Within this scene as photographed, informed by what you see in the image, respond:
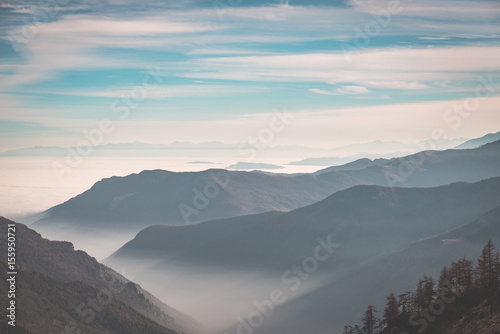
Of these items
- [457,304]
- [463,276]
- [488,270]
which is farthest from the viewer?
[463,276]

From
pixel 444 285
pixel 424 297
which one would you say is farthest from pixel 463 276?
pixel 424 297

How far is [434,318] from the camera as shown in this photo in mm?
126000

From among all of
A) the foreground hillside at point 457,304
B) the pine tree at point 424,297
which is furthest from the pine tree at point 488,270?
Result: the pine tree at point 424,297

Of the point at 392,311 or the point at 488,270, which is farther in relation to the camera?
the point at 392,311

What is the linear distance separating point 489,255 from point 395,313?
27.6 m

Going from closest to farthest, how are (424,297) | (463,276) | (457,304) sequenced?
(457,304) → (463,276) → (424,297)

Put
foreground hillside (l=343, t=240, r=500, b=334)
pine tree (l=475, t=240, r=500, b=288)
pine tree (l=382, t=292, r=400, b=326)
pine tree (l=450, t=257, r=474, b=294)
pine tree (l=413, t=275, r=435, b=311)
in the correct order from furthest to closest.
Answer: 1. pine tree (l=382, t=292, r=400, b=326)
2. pine tree (l=413, t=275, r=435, b=311)
3. pine tree (l=450, t=257, r=474, b=294)
4. pine tree (l=475, t=240, r=500, b=288)
5. foreground hillside (l=343, t=240, r=500, b=334)

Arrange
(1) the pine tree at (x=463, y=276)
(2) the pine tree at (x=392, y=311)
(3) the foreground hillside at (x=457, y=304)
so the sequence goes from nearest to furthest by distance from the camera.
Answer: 1. (3) the foreground hillside at (x=457, y=304)
2. (1) the pine tree at (x=463, y=276)
3. (2) the pine tree at (x=392, y=311)

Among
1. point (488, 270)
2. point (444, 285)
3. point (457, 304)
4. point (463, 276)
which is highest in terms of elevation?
point (488, 270)

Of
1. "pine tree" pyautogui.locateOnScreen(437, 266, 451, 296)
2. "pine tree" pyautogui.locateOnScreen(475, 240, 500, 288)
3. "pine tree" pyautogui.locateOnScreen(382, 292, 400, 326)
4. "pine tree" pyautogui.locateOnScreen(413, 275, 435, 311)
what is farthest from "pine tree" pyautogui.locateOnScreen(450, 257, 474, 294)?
"pine tree" pyautogui.locateOnScreen(382, 292, 400, 326)

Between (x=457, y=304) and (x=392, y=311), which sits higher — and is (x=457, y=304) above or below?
above

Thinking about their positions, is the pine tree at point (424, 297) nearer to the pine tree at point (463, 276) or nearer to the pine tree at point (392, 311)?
the pine tree at point (392, 311)

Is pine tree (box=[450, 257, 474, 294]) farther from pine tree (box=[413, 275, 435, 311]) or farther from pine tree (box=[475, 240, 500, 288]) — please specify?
pine tree (box=[413, 275, 435, 311])

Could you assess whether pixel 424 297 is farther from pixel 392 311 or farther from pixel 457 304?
pixel 457 304
